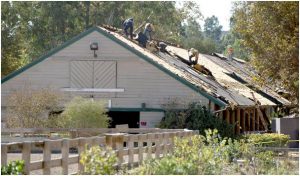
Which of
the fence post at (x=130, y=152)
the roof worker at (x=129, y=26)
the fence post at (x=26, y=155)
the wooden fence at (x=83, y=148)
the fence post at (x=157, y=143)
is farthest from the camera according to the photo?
the roof worker at (x=129, y=26)

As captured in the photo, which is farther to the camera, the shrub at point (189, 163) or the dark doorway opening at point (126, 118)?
the dark doorway opening at point (126, 118)

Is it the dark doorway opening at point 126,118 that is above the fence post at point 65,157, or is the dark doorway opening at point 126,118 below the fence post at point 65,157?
above

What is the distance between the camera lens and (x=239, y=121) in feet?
125

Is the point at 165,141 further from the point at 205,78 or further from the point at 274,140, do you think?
the point at 205,78

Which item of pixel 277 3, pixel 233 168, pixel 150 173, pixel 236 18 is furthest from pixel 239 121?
pixel 150 173

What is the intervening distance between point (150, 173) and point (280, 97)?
112ft

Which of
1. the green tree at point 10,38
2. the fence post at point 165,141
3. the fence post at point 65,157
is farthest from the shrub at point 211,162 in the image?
the green tree at point 10,38

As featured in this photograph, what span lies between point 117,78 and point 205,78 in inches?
195

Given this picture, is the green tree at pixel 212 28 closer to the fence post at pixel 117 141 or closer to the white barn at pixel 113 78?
the white barn at pixel 113 78

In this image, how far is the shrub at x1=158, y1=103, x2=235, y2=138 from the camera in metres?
33.1

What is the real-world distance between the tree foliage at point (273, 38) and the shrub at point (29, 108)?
28.5 ft

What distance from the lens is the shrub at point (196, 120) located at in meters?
33.1

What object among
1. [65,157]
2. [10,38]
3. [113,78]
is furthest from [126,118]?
[65,157]

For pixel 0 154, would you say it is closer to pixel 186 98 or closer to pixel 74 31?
pixel 186 98
